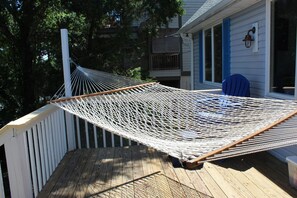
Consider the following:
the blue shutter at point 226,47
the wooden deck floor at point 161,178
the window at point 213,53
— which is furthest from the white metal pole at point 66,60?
the window at point 213,53

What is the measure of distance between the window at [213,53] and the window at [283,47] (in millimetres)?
2142

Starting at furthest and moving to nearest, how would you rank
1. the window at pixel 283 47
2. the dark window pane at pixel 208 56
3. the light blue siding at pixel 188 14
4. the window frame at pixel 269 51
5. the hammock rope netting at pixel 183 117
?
the light blue siding at pixel 188 14
the dark window pane at pixel 208 56
the window frame at pixel 269 51
the window at pixel 283 47
the hammock rope netting at pixel 183 117

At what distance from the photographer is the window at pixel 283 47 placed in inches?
136

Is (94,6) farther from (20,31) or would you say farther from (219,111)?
(219,111)

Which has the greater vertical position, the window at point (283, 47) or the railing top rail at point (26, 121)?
the window at point (283, 47)

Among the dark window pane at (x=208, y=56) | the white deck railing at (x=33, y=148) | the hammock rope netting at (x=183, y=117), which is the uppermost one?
the dark window pane at (x=208, y=56)

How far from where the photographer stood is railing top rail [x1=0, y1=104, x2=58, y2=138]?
2.41m

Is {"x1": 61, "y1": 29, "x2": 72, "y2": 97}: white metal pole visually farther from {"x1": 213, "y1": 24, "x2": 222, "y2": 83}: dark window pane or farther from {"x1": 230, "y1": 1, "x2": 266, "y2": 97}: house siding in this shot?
{"x1": 213, "y1": 24, "x2": 222, "y2": 83}: dark window pane

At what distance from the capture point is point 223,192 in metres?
2.78

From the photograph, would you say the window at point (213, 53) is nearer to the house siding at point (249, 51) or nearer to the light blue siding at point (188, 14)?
the house siding at point (249, 51)

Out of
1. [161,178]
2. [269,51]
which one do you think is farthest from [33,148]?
[269,51]

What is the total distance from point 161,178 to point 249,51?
2.43 metres

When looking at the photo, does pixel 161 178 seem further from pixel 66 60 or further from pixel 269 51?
pixel 269 51

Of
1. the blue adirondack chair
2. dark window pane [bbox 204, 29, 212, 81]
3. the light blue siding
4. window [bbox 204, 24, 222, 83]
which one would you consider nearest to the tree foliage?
dark window pane [bbox 204, 29, 212, 81]
